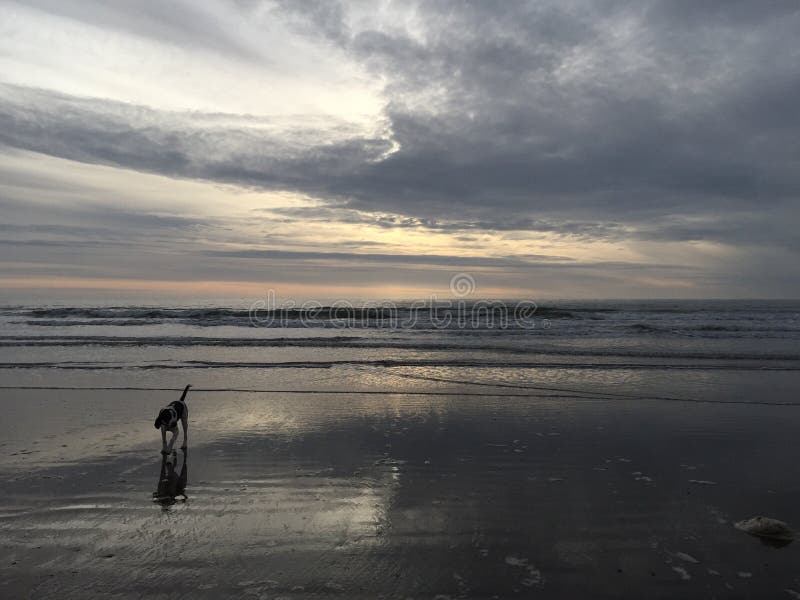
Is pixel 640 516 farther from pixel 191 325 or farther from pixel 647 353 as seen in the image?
pixel 191 325

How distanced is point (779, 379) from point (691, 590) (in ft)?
45.5

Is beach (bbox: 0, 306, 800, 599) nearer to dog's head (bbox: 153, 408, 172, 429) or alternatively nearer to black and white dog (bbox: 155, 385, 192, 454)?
black and white dog (bbox: 155, 385, 192, 454)

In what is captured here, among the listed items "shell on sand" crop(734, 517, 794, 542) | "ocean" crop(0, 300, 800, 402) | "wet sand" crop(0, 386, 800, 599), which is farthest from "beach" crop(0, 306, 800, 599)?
"ocean" crop(0, 300, 800, 402)

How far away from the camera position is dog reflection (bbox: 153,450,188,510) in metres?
5.91

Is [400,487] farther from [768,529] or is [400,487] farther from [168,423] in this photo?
[768,529]

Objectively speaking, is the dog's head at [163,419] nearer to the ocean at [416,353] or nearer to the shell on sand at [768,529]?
the ocean at [416,353]

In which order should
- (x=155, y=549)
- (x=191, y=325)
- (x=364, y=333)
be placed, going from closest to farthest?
(x=155, y=549), (x=364, y=333), (x=191, y=325)

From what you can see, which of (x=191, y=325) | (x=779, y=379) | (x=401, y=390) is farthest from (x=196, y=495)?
(x=191, y=325)

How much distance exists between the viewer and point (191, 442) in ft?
27.2

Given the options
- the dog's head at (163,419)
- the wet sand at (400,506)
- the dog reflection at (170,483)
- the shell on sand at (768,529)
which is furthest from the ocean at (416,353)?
the shell on sand at (768,529)

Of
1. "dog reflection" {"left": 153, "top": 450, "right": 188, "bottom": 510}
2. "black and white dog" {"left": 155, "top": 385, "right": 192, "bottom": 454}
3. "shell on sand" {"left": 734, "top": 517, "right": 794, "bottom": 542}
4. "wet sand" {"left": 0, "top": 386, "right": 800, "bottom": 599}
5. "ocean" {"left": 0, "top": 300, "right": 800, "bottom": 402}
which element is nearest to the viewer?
"wet sand" {"left": 0, "top": 386, "right": 800, "bottom": 599}

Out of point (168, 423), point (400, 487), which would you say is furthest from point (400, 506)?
point (168, 423)

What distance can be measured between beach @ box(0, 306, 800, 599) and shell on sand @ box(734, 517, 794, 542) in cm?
19

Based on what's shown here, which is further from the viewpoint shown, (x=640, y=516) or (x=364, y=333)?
(x=364, y=333)
